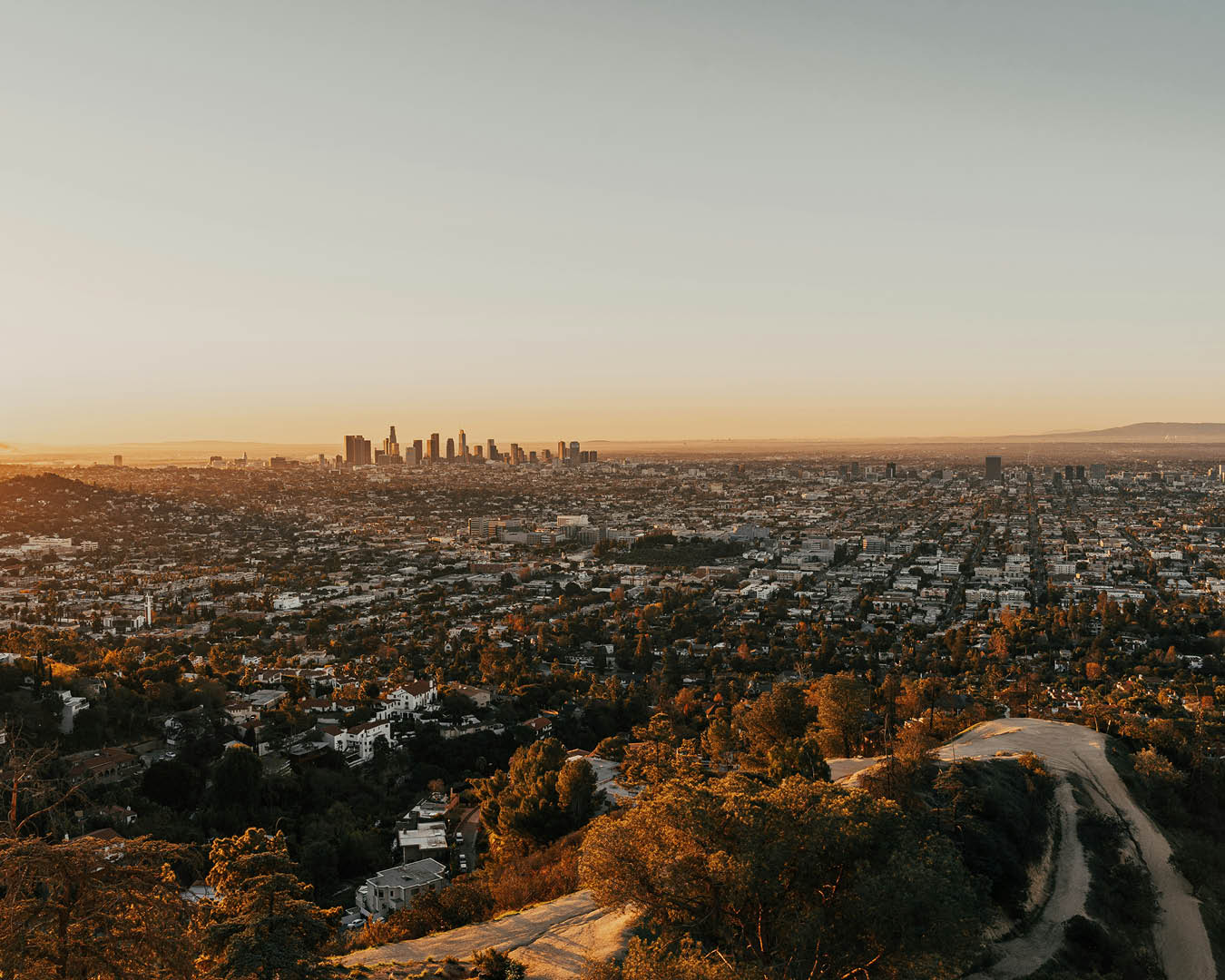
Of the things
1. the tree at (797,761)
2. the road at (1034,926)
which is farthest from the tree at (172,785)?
the tree at (797,761)

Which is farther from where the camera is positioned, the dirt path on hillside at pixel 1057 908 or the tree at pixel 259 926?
the dirt path on hillside at pixel 1057 908

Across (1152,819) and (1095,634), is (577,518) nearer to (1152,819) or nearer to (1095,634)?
(1095,634)

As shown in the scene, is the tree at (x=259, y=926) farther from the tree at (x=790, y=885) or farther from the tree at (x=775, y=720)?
the tree at (x=775, y=720)

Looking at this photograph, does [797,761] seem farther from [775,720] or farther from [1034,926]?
[775,720]

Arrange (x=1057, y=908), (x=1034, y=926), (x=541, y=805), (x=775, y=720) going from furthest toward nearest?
(x=775, y=720)
(x=541, y=805)
(x=1057, y=908)
(x=1034, y=926)

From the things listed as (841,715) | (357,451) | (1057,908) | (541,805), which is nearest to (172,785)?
(541,805)

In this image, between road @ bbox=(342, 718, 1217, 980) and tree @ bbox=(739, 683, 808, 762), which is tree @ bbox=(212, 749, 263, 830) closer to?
road @ bbox=(342, 718, 1217, 980)
